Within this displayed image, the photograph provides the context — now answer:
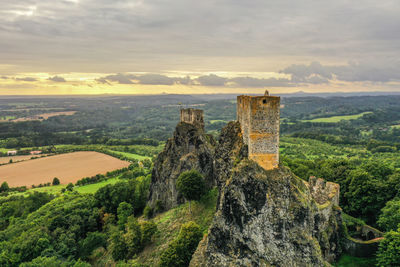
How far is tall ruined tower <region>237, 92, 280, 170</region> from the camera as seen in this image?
21.7m

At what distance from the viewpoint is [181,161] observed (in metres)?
41.8

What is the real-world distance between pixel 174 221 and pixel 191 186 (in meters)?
5.96

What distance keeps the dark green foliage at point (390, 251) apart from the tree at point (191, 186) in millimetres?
23283

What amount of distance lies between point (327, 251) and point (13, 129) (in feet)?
790

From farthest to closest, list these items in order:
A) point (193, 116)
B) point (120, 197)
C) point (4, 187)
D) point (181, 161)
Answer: point (4, 187) → point (120, 197) → point (193, 116) → point (181, 161)

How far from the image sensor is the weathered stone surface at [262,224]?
2067 centimetres

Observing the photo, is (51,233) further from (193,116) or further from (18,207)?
(193,116)

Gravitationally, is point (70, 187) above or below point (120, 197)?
below

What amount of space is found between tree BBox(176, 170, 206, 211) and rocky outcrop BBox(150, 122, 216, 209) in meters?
3.56

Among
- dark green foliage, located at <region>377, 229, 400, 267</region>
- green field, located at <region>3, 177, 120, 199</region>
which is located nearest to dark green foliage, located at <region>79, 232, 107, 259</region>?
green field, located at <region>3, 177, 120, 199</region>

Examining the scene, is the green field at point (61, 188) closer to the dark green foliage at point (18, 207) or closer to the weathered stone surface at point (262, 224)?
the dark green foliage at point (18, 207)

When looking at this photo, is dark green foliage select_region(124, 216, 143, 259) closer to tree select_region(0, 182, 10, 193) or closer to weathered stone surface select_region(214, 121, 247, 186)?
weathered stone surface select_region(214, 121, 247, 186)

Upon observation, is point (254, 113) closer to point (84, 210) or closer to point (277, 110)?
point (277, 110)

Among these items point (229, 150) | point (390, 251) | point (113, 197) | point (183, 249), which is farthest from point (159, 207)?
point (390, 251)
